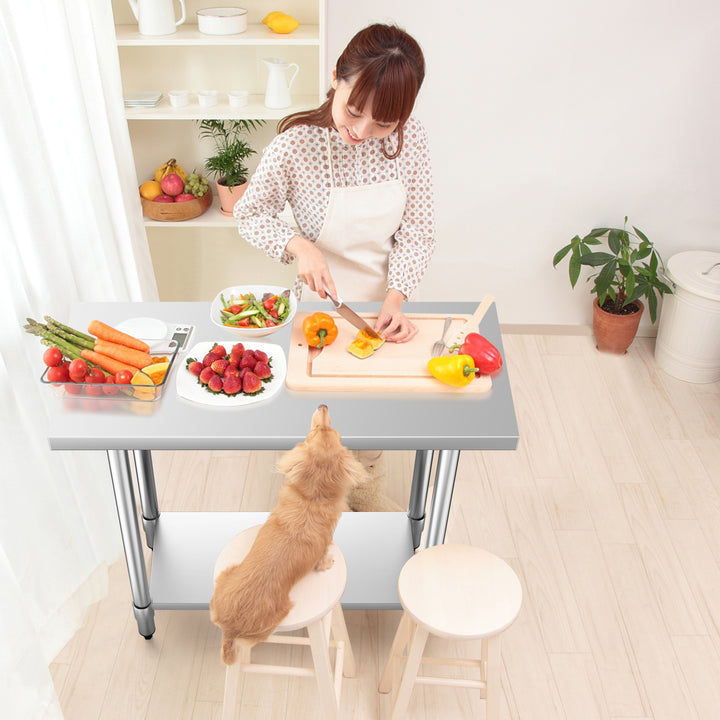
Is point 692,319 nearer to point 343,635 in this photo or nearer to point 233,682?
point 343,635

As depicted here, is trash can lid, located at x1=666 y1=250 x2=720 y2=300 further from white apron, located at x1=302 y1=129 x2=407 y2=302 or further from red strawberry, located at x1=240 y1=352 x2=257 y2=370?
red strawberry, located at x1=240 y1=352 x2=257 y2=370

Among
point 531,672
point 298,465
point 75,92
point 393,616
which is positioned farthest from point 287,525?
point 75,92

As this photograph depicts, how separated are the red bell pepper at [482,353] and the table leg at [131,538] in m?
0.90

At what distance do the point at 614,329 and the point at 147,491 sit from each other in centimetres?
230

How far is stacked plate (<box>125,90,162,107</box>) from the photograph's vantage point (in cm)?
273

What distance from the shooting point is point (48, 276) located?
2027 millimetres

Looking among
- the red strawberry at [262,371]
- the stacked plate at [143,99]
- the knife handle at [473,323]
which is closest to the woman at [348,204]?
the knife handle at [473,323]

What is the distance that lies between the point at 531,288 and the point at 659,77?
1.08 meters

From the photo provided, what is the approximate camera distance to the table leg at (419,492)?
2262 mm

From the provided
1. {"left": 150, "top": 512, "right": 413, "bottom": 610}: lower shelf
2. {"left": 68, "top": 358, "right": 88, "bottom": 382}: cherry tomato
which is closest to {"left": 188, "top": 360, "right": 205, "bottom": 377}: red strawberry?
{"left": 68, "top": 358, "right": 88, "bottom": 382}: cherry tomato

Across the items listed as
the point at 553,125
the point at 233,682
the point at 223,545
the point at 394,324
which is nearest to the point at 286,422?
the point at 394,324

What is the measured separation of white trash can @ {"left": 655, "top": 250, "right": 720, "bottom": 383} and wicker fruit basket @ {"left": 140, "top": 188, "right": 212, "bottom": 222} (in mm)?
2113

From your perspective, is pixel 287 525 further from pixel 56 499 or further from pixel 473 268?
pixel 473 268

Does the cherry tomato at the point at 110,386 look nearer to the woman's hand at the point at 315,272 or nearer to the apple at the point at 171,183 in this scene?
the woman's hand at the point at 315,272
